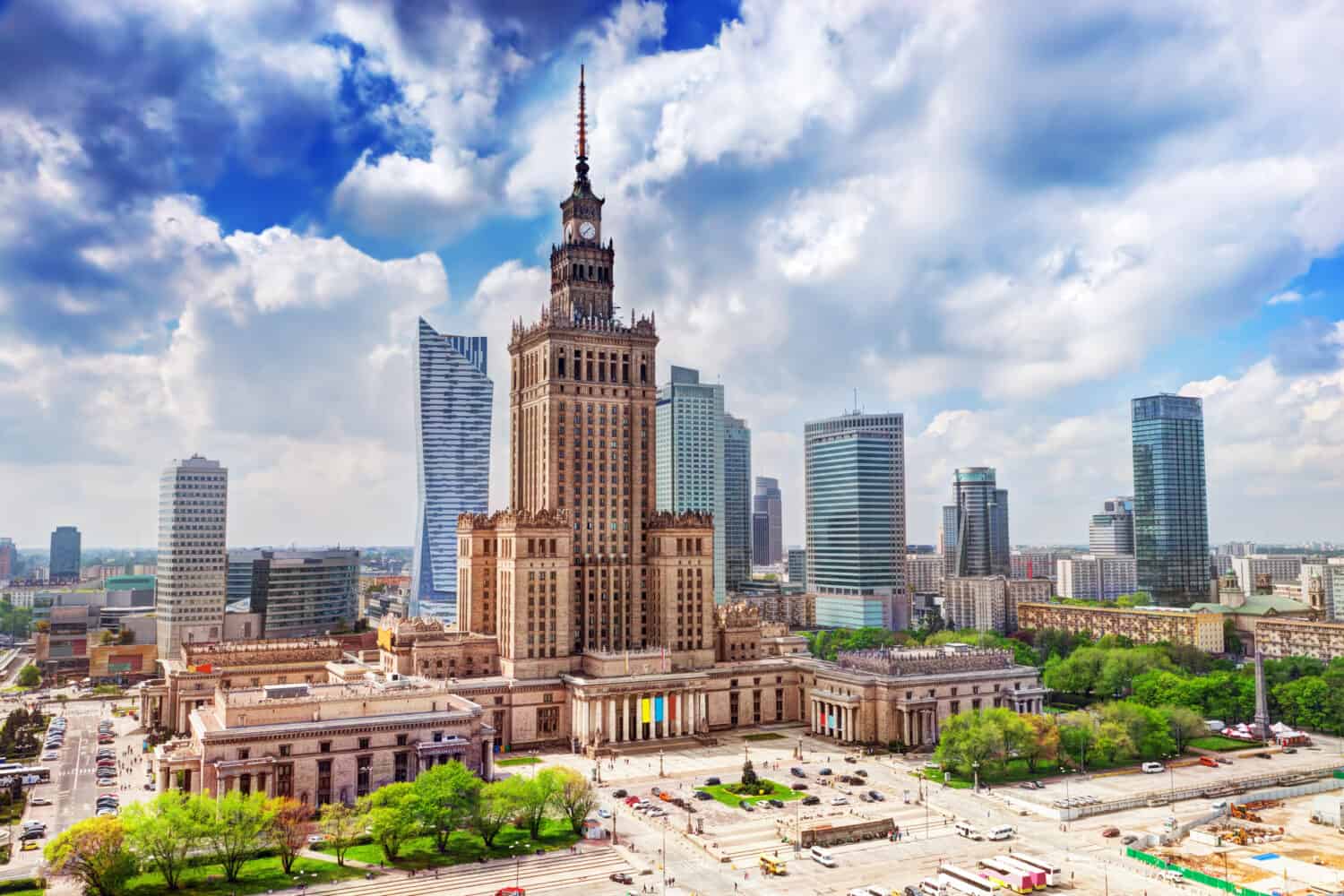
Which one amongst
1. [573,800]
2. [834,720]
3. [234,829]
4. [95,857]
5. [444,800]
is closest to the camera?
[95,857]

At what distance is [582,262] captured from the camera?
184 meters

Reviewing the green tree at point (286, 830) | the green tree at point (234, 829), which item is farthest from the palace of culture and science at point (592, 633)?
the green tree at point (234, 829)

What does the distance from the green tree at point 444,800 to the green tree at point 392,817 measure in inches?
25.8

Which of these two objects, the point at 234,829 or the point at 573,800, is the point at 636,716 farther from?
the point at 234,829

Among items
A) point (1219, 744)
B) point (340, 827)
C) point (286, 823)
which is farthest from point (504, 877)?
point (1219, 744)

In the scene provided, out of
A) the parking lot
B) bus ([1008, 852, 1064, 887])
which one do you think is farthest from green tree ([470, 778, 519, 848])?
bus ([1008, 852, 1064, 887])

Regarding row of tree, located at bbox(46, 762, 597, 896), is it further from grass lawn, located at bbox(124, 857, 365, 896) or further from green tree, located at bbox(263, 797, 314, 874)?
grass lawn, located at bbox(124, 857, 365, 896)

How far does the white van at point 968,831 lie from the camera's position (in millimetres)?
109562

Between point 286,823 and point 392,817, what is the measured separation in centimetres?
954

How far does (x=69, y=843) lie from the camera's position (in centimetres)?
8531

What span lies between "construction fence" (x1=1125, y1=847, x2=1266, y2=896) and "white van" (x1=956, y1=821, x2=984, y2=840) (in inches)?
571

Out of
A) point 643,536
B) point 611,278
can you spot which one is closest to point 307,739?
point 643,536

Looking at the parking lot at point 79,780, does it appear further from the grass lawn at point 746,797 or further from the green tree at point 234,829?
the grass lawn at point 746,797

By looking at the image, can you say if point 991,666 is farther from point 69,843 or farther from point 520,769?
point 69,843
